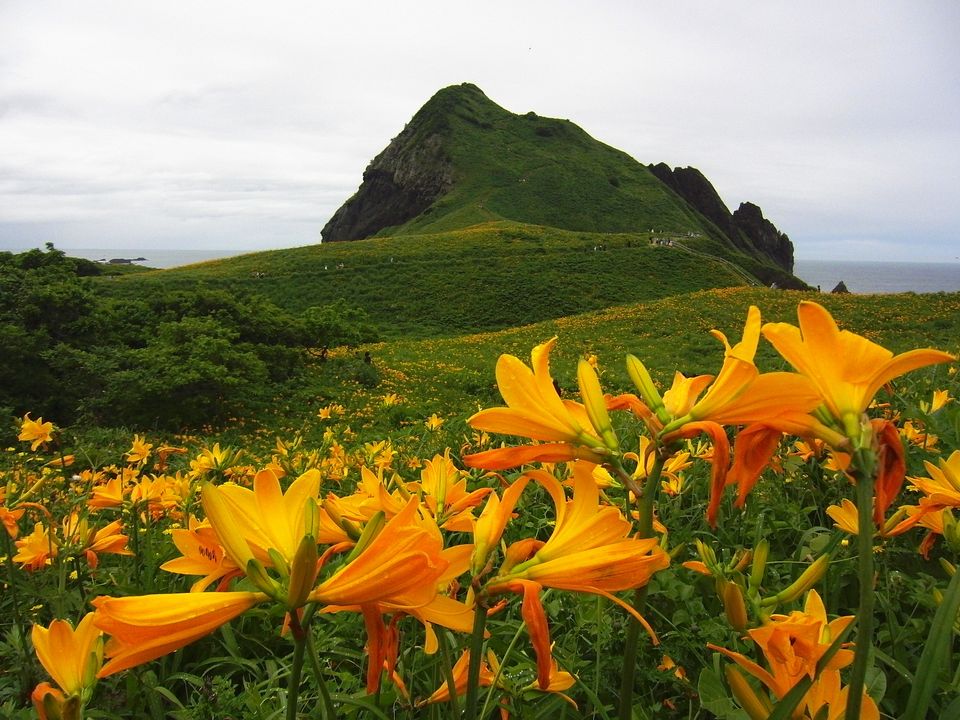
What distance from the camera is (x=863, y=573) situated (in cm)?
48

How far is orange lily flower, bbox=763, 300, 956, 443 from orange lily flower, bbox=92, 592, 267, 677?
1.77ft

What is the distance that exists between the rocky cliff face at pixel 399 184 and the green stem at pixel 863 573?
5418cm

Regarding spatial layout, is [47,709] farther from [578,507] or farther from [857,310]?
[857,310]

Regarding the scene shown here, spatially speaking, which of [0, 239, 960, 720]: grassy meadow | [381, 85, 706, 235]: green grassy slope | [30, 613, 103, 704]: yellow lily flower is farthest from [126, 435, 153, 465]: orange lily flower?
[381, 85, 706, 235]: green grassy slope

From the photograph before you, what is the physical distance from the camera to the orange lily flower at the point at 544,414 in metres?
0.65

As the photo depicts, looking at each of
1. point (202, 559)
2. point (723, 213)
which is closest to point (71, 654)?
point (202, 559)

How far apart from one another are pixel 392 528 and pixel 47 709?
0.46 meters

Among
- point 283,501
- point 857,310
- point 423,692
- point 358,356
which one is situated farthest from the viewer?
point 857,310

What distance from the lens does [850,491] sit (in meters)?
1.96

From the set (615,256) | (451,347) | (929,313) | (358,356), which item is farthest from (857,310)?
(615,256)

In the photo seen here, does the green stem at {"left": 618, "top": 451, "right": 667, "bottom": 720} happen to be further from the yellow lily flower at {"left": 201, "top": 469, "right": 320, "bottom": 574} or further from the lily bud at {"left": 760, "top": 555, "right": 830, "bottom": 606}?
the yellow lily flower at {"left": 201, "top": 469, "right": 320, "bottom": 574}

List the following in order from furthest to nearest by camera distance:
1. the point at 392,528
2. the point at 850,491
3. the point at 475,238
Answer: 1. the point at 475,238
2. the point at 850,491
3. the point at 392,528

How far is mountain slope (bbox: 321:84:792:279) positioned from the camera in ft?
154

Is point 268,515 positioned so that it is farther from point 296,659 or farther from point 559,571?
point 559,571
